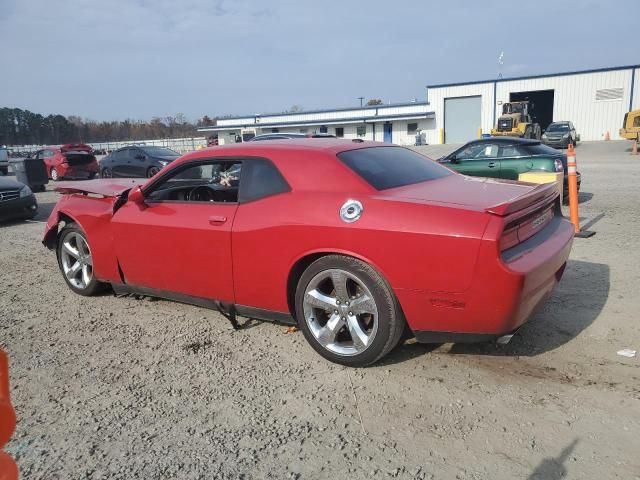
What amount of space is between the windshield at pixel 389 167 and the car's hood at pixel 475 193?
110 millimetres

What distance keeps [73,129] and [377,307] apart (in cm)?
9181

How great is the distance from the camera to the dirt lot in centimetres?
243

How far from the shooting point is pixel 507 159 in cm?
973

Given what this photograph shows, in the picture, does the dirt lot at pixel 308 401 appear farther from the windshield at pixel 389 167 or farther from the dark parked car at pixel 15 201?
the dark parked car at pixel 15 201

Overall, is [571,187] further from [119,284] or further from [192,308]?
[119,284]

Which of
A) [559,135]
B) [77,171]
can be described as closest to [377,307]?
[77,171]

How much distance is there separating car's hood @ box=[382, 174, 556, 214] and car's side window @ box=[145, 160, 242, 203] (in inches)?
54.8

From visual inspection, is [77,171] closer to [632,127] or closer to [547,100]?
[632,127]

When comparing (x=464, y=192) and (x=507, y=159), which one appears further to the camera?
(x=507, y=159)

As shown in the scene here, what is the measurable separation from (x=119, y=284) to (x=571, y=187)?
233 inches

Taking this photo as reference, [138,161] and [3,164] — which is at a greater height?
[138,161]

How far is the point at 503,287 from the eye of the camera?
272 cm

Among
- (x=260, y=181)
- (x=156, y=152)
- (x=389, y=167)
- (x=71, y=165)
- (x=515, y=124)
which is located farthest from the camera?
(x=515, y=124)

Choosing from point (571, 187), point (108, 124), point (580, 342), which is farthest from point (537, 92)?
point (108, 124)
